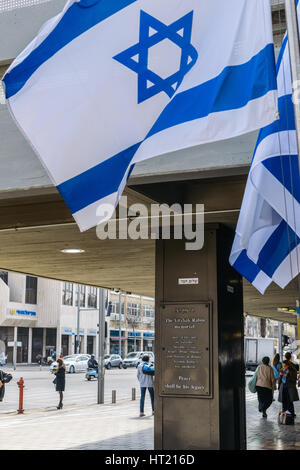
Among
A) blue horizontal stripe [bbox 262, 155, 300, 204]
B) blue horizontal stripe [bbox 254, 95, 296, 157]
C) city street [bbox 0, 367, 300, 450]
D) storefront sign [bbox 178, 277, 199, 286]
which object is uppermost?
blue horizontal stripe [bbox 254, 95, 296, 157]

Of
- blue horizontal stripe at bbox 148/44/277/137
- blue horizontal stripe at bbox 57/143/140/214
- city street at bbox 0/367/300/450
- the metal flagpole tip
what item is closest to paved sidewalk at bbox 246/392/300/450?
city street at bbox 0/367/300/450

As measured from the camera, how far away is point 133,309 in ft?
280

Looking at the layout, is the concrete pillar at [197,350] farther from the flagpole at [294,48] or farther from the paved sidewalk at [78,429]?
the flagpole at [294,48]

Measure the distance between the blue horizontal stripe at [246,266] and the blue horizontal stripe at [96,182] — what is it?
1845 millimetres

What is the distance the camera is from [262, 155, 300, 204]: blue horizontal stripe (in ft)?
15.7

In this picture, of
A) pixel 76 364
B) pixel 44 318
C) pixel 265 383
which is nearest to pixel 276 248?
pixel 265 383

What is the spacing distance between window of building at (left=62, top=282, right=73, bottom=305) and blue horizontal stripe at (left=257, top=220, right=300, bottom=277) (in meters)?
64.3

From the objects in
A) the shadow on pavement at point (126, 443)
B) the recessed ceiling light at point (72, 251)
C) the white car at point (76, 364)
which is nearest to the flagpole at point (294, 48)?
the recessed ceiling light at point (72, 251)

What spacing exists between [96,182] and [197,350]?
452cm

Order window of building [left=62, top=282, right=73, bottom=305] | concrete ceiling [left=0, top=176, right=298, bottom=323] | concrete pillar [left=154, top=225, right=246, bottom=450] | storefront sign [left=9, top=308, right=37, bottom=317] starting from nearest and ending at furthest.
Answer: concrete ceiling [left=0, top=176, right=298, bottom=323] → concrete pillar [left=154, top=225, right=246, bottom=450] → storefront sign [left=9, top=308, right=37, bottom=317] → window of building [left=62, top=282, right=73, bottom=305]

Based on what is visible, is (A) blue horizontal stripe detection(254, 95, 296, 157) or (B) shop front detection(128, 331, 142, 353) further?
(B) shop front detection(128, 331, 142, 353)

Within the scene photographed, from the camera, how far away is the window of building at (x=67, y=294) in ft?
226

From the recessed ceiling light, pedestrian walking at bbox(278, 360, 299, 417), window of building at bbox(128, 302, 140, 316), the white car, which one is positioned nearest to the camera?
the recessed ceiling light

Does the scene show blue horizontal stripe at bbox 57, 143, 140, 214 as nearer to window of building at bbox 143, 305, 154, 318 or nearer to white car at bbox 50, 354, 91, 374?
white car at bbox 50, 354, 91, 374
